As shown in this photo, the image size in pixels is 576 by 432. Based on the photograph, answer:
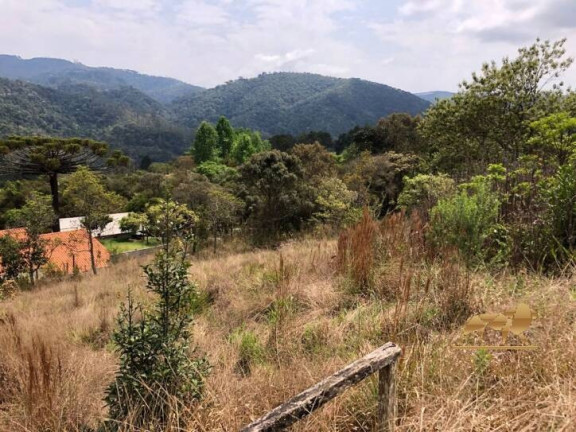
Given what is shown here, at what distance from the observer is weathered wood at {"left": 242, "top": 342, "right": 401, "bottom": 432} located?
3.69 feet

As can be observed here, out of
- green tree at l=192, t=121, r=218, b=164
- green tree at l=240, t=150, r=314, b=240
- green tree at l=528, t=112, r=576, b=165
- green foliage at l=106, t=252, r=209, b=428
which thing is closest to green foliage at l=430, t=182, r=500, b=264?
green tree at l=528, t=112, r=576, b=165

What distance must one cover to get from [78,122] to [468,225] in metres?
155

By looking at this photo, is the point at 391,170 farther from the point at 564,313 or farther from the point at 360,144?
the point at 564,313

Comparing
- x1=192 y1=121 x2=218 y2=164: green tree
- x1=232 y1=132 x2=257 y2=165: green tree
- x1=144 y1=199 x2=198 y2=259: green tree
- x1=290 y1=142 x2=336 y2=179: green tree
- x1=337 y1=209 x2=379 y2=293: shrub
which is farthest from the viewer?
x1=192 y1=121 x2=218 y2=164: green tree

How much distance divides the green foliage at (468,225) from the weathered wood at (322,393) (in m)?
2.40

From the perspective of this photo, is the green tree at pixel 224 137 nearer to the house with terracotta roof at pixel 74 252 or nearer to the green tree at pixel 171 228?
the house with terracotta roof at pixel 74 252

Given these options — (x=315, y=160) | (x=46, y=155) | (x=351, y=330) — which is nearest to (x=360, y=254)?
(x=351, y=330)

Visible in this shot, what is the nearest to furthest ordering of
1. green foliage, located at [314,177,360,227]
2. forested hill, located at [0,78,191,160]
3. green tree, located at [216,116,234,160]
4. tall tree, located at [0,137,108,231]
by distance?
green foliage, located at [314,177,360,227] < tall tree, located at [0,137,108,231] < green tree, located at [216,116,234,160] < forested hill, located at [0,78,191,160]

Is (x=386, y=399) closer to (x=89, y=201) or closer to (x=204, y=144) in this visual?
(x=89, y=201)

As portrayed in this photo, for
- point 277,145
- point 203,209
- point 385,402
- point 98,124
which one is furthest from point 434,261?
point 98,124

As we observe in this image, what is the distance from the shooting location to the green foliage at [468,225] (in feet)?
12.0

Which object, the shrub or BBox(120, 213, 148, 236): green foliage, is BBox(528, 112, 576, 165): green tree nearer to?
the shrub

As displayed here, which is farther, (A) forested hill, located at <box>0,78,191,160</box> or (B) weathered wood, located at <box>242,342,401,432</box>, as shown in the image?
(A) forested hill, located at <box>0,78,191,160</box>

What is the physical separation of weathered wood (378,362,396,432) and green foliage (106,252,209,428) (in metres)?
0.86
